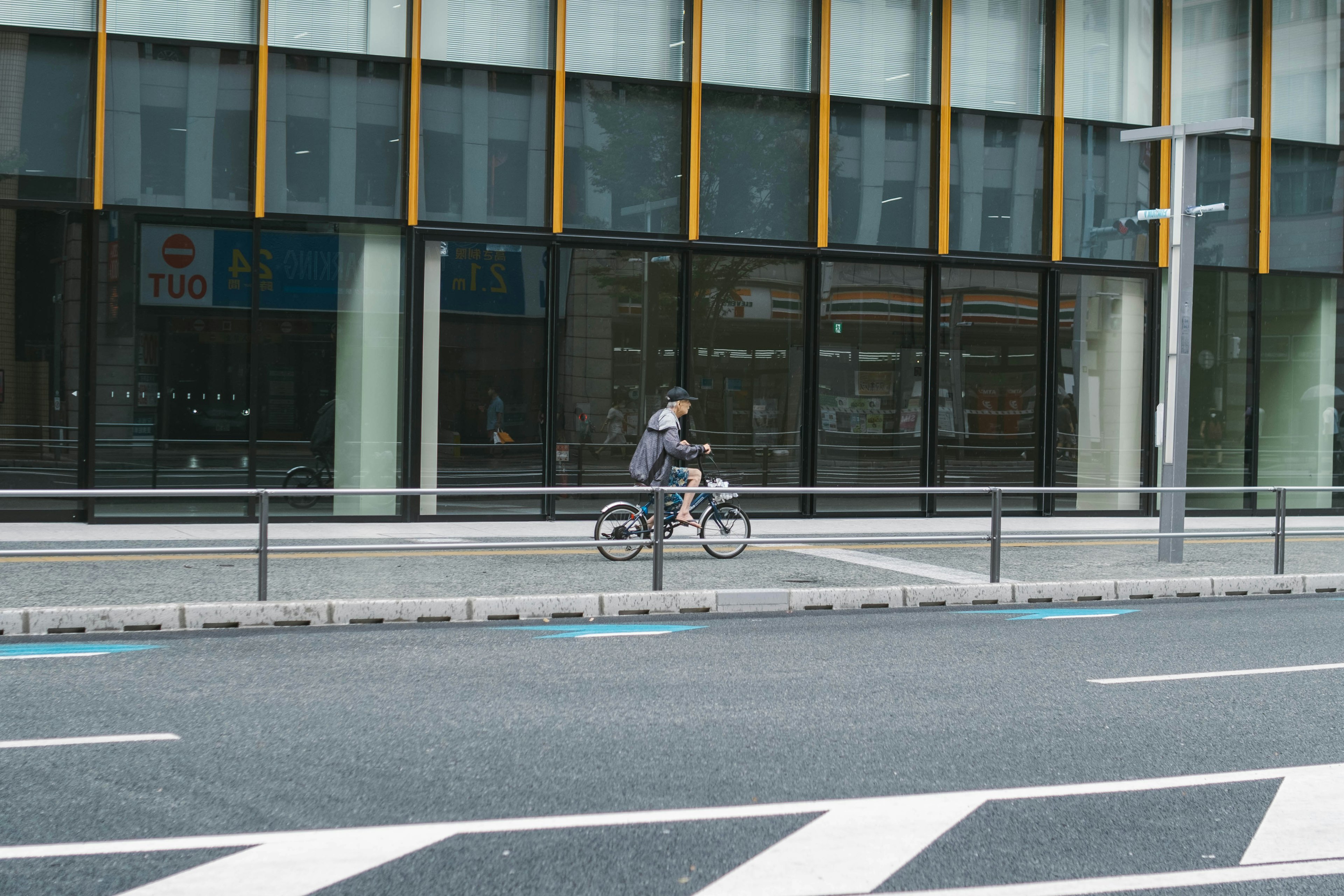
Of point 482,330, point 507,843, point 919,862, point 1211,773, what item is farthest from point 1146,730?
point 482,330

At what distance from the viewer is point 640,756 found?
5.68m

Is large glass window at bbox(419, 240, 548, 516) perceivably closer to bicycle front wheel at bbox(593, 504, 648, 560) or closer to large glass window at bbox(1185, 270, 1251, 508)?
bicycle front wheel at bbox(593, 504, 648, 560)

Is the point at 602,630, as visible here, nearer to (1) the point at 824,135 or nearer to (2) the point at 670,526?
(2) the point at 670,526

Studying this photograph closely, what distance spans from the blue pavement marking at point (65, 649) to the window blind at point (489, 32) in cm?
1096

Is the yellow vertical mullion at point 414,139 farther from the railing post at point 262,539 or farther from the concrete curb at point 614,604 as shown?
the concrete curb at point 614,604

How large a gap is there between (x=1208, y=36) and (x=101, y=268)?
16775 millimetres

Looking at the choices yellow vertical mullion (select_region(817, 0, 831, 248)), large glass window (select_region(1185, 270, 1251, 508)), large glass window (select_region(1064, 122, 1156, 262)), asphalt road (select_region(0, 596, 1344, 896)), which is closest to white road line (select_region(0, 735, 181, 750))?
asphalt road (select_region(0, 596, 1344, 896))

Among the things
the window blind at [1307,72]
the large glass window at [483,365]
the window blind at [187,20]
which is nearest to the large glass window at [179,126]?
the window blind at [187,20]

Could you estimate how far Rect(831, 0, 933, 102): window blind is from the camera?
1945 cm

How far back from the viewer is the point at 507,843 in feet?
14.6

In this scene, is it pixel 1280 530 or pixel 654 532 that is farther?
pixel 1280 530

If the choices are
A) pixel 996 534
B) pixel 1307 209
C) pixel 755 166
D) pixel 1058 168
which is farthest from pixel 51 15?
pixel 1307 209

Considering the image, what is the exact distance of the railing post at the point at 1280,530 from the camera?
43.4 ft

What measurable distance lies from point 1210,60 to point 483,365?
495 inches
